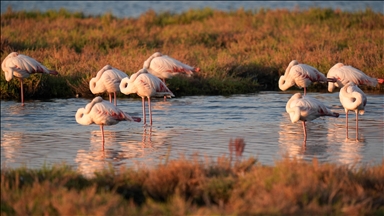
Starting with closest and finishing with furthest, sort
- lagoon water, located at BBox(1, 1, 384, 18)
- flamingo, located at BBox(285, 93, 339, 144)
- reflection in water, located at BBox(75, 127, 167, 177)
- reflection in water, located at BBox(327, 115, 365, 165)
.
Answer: reflection in water, located at BBox(75, 127, 167, 177)
reflection in water, located at BBox(327, 115, 365, 165)
flamingo, located at BBox(285, 93, 339, 144)
lagoon water, located at BBox(1, 1, 384, 18)

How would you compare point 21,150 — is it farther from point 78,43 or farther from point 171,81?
point 78,43

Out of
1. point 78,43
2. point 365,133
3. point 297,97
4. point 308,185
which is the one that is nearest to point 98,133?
point 297,97

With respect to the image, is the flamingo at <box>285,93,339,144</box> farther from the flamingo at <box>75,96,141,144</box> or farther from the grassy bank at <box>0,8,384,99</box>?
the grassy bank at <box>0,8,384,99</box>

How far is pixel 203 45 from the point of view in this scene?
16922 mm

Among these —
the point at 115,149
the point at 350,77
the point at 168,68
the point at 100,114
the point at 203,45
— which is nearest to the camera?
the point at 115,149

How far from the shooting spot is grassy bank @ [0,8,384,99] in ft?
43.2

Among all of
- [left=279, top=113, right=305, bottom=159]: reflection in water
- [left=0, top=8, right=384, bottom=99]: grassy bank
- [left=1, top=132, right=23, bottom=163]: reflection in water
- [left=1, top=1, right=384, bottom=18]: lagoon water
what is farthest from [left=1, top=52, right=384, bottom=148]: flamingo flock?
[left=1, top=1, right=384, bottom=18]: lagoon water

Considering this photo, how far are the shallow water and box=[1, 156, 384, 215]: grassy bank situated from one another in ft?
1.95

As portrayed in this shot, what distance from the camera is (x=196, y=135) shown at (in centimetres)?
921

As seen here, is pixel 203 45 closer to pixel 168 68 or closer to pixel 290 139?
pixel 168 68

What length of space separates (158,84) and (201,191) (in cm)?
514

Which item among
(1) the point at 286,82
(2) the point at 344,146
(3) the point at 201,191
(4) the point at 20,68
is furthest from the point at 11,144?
(1) the point at 286,82

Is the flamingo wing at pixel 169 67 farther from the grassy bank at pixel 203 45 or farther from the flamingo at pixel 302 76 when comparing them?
the flamingo at pixel 302 76

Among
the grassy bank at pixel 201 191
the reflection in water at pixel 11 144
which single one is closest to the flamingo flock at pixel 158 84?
the reflection in water at pixel 11 144
